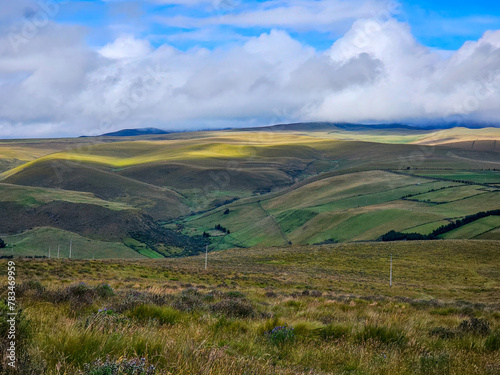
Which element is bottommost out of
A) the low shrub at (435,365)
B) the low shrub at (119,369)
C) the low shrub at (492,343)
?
the low shrub at (492,343)

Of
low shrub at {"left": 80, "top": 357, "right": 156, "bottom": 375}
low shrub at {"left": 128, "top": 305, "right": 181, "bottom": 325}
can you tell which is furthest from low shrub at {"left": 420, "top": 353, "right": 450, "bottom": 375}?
low shrub at {"left": 128, "top": 305, "right": 181, "bottom": 325}

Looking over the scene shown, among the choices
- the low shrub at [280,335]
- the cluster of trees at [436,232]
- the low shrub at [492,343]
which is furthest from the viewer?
the cluster of trees at [436,232]

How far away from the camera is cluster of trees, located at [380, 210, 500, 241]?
10083 centimetres

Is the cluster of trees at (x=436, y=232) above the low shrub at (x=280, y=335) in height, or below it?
below

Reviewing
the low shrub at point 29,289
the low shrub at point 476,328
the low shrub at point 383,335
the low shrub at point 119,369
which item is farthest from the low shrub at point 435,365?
the low shrub at point 29,289

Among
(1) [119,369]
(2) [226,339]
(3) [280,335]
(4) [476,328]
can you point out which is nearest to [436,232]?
(4) [476,328]

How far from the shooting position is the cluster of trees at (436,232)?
100831 mm

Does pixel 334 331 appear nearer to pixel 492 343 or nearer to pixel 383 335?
pixel 383 335

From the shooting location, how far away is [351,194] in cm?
16450

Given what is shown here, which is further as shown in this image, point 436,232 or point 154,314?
point 436,232

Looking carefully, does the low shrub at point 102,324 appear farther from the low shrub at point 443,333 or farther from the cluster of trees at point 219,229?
the cluster of trees at point 219,229

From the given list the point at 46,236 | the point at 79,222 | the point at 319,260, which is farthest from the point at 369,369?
the point at 79,222

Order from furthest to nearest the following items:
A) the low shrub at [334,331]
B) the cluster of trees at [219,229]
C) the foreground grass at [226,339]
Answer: the cluster of trees at [219,229]
the low shrub at [334,331]
the foreground grass at [226,339]

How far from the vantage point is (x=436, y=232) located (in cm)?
10238
